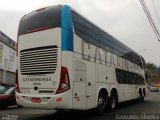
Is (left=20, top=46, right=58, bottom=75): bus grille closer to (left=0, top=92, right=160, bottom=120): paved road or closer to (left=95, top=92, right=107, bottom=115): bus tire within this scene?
(left=0, top=92, right=160, bottom=120): paved road

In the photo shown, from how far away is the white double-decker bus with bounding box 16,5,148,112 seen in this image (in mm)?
10258

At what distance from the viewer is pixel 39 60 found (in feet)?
35.3

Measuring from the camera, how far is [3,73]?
114 feet

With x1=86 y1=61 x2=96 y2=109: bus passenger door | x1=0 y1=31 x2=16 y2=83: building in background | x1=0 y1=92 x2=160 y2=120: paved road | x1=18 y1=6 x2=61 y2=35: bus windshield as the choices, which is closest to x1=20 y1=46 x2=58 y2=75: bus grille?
x1=18 y1=6 x2=61 y2=35: bus windshield

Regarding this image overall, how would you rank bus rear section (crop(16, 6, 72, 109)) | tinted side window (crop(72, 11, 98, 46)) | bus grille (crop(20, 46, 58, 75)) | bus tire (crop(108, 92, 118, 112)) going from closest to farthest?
1. bus rear section (crop(16, 6, 72, 109))
2. bus grille (crop(20, 46, 58, 75))
3. tinted side window (crop(72, 11, 98, 46))
4. bus tire (crop(108, 92, 118, 112))

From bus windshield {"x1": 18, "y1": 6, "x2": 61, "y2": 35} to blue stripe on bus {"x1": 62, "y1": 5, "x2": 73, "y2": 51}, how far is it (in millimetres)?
193

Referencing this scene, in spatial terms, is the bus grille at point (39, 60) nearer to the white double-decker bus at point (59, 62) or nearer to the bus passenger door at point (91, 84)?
the white double-decker bus at point (59, 62)

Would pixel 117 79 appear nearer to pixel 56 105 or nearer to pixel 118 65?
pixel 118 65

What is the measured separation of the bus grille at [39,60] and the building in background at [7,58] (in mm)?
23434

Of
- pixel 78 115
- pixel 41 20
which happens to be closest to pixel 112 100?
pixel 78 115

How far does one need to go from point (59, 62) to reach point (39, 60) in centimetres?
89

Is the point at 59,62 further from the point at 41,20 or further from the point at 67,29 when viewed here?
the point at 41,20

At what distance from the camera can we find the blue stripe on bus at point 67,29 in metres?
10.3

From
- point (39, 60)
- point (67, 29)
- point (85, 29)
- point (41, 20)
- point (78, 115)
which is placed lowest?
point (78, 115)
